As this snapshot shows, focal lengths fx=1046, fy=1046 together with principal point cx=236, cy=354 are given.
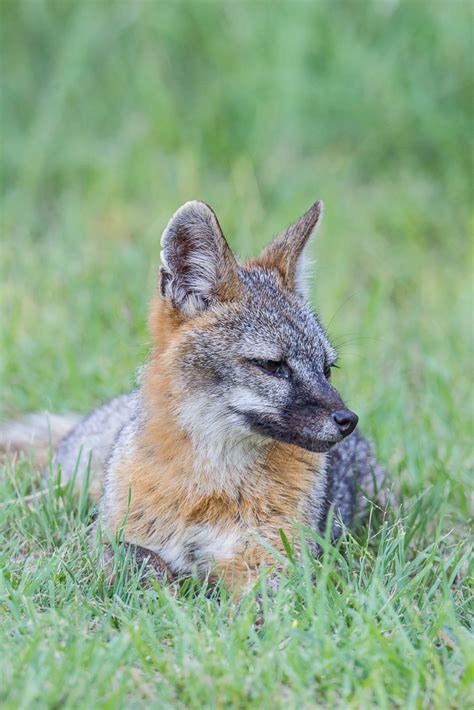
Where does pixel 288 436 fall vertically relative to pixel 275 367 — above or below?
below

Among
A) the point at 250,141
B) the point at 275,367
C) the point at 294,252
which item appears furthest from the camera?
the point at 250,141

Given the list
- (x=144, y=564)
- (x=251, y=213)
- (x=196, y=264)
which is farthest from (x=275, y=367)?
(x=251, y=213)

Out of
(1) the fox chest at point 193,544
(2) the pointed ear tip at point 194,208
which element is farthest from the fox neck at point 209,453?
(2) the pointed ear tip at point 194,208

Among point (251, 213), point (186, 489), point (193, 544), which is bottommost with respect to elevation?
point (193, 544)

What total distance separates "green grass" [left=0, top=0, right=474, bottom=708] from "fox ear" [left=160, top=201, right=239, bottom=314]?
45.9 inches

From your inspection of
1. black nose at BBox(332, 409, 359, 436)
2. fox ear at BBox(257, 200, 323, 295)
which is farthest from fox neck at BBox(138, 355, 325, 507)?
fox ear at BBox(257, 200, 323, 295)

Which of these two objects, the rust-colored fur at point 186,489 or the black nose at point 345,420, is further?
the rust-colored fur at point 186,489

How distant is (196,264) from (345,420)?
95 centimetres

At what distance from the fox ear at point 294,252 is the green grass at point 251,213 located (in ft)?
3.95

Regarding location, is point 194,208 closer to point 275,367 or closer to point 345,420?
point 275,367

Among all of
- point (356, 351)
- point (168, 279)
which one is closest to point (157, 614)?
point (168, 279)

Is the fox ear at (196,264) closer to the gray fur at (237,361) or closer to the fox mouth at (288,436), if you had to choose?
the gray fur at (237,361)

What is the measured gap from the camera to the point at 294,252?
188 inches

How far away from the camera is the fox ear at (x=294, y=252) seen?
4.77 metres
